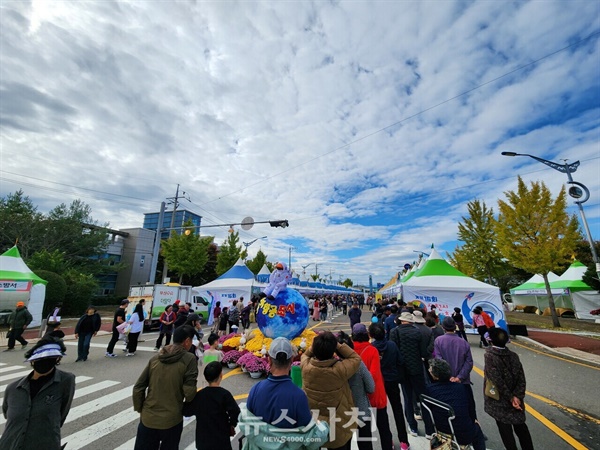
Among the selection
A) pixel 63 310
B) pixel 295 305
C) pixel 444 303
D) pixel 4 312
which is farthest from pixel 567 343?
pixel 63 310

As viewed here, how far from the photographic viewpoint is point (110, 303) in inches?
1196

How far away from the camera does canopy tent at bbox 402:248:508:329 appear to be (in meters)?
13.0

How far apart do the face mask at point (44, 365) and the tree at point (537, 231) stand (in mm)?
20969

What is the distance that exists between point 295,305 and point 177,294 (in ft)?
40.0

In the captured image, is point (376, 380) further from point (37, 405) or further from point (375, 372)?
point (37, 405)

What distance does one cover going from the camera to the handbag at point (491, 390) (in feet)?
11.0

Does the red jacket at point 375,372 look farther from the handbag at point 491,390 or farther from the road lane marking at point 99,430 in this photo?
the road lane marking at point 99,430

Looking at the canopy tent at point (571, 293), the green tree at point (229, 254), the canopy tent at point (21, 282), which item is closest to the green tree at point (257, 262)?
the green tree at point (229, 254)

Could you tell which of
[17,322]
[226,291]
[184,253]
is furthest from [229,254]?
[17,322]

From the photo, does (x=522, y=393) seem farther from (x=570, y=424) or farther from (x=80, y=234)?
(x=80, y=234)

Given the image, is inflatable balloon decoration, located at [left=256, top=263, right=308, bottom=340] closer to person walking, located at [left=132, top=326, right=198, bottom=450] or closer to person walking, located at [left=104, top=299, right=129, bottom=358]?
person walking, located at [left=104, top=299, right=129, bottom=358]

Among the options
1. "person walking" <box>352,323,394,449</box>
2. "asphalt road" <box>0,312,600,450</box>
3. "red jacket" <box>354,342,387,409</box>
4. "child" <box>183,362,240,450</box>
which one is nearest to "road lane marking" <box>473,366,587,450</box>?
"asphalt road" <box>0,312,600,450</box>

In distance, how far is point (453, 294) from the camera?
532 inches

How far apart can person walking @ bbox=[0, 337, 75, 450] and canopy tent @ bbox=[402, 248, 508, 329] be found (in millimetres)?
13660
